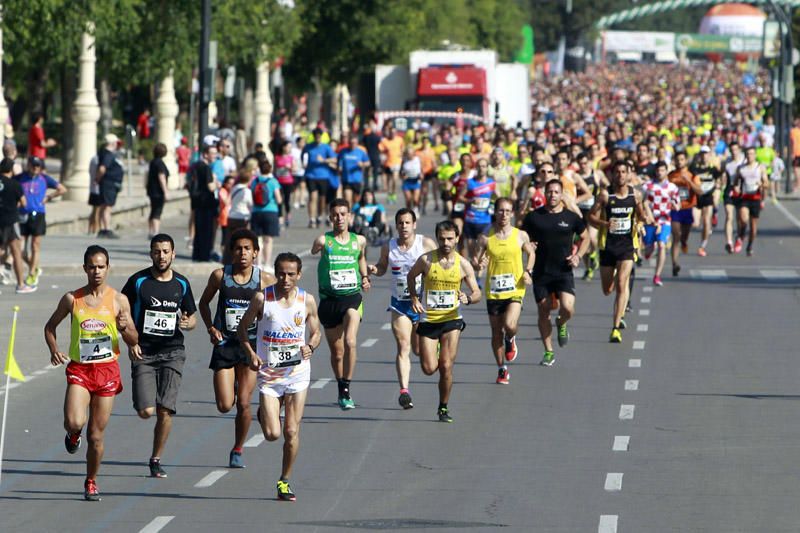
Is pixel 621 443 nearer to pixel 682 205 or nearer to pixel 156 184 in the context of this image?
pixel 682 205

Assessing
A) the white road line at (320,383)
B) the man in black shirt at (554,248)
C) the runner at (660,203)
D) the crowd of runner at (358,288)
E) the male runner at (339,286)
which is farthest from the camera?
the runner at (660,203)

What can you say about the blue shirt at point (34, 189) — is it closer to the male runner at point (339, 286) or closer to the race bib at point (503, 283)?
the race bib at point (503, 283)

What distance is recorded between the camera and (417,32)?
7375 cm

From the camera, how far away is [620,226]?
20.8 m

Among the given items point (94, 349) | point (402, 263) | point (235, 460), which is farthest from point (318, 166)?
point (94, 349)

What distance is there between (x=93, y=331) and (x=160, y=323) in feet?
1.94

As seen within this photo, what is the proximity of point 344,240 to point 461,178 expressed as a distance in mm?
10075

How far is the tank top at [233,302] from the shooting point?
12.8 meters

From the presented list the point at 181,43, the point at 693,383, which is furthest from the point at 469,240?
the point at 181,43

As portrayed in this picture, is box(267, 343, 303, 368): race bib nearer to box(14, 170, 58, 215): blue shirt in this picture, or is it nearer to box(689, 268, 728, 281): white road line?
box(14, 170, 58, 215): blue shirt

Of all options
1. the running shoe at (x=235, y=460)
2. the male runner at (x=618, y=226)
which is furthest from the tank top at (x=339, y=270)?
the male runner at (x=618, y=226)

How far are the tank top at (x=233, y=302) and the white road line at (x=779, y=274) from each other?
15897 millimetres

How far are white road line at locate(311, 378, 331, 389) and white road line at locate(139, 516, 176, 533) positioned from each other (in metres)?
5.68

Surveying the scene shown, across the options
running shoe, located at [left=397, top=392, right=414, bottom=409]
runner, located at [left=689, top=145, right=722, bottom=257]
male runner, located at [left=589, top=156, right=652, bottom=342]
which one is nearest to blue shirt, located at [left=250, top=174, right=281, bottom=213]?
runner, located at [left=689, top=145, right=722, bottom=257]
